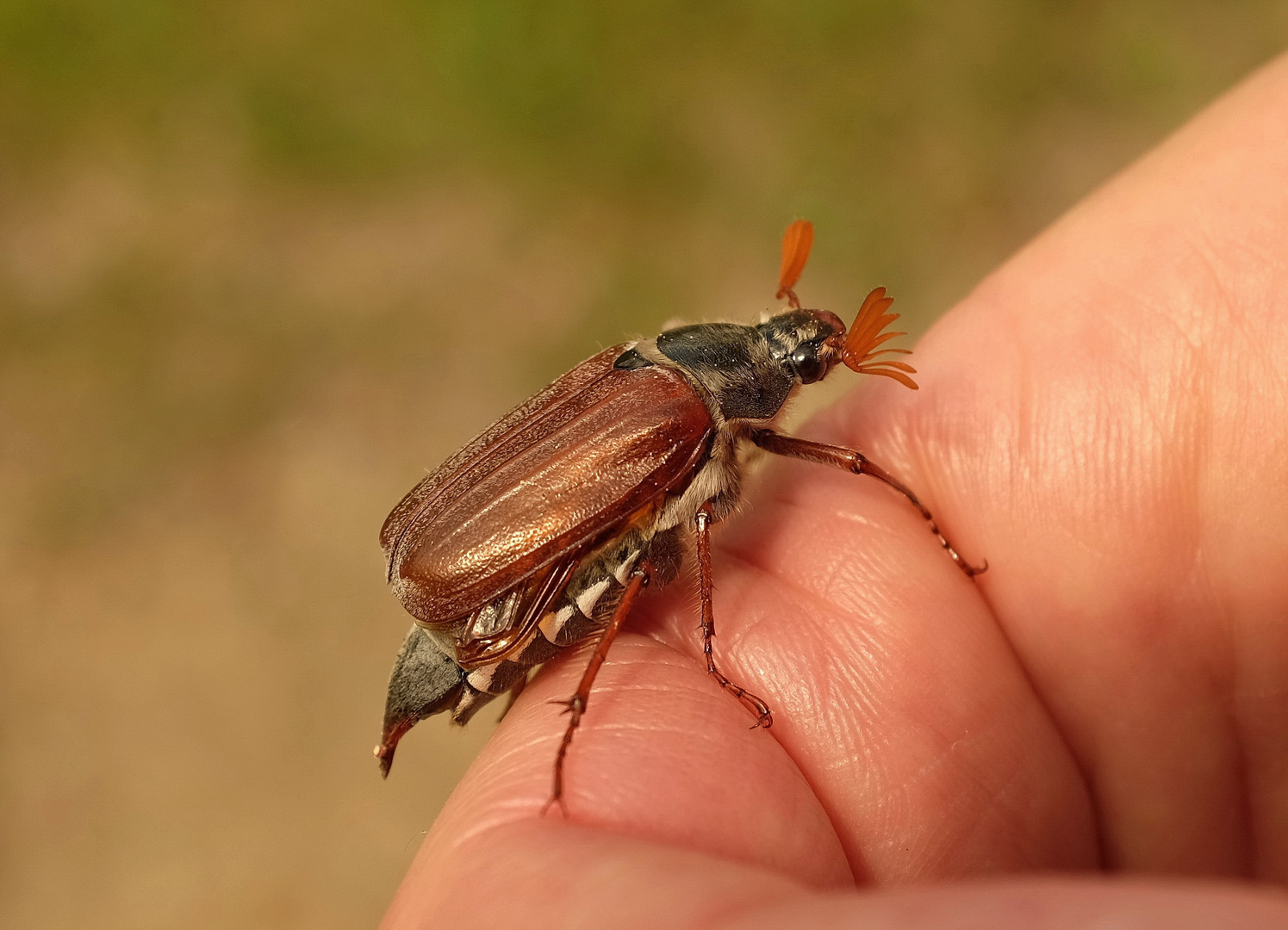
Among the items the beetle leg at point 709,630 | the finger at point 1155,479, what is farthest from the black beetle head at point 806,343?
the beetle leg at point 709,630

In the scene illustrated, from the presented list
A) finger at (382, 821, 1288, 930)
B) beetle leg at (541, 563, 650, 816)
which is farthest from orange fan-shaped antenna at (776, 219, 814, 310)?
finger at (382, 821, 1288, 930)

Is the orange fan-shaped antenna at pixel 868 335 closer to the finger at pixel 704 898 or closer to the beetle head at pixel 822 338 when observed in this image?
the beetle head at pixel 822 338

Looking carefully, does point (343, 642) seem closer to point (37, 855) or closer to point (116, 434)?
point (37, 855)

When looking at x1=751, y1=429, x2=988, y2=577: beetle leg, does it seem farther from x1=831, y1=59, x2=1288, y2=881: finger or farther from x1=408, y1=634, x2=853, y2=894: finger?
x1=408, y1=634, x2=853, y2=894: finger

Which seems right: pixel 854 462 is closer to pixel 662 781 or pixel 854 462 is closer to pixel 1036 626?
pixel 1036 626

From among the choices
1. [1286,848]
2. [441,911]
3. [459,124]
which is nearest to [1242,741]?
[1286,848]

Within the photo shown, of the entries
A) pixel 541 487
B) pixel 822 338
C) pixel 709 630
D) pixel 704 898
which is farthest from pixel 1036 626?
pixel 704 898
